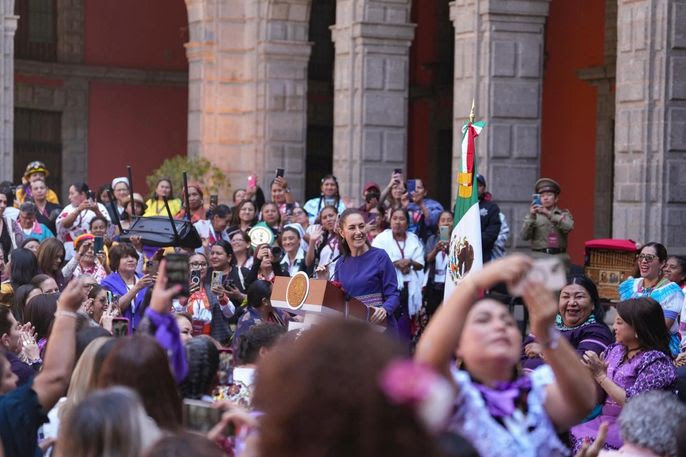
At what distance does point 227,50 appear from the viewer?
20.6m

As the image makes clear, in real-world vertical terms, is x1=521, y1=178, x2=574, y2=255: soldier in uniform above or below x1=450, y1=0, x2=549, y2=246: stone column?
below

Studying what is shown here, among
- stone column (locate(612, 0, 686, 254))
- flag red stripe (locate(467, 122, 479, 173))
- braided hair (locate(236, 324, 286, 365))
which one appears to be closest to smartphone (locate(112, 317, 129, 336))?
braided hair (locate(236, 324, 286, 365))

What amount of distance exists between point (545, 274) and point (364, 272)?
5.73 metres

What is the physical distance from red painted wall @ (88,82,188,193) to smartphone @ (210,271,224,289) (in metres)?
17.0

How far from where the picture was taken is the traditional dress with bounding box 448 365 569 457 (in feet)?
12.3

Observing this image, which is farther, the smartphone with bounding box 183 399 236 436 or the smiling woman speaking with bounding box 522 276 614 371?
the smiling woman speaking with bounding box 522 276 614 371

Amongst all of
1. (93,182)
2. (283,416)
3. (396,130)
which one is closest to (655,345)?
(283,416)

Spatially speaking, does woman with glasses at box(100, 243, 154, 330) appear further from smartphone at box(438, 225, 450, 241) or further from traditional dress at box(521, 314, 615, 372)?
smartphone at box(438, 225, 450, 241)

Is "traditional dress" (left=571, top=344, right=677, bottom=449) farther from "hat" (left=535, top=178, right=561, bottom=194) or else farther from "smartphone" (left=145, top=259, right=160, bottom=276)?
"hat" (left=535, top=178, right=561, bottom=194)

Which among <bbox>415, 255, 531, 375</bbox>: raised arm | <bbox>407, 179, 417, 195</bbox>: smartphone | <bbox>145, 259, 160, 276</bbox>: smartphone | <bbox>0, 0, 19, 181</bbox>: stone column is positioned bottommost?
<bbox>145, 259, 160, 276</bbox>: smartphone

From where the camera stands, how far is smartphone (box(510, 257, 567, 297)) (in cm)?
371

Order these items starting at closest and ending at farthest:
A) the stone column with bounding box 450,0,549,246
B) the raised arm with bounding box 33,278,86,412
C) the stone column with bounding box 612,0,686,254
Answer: the raised arm with bounding box 33,278,86,412 < the stone column with bounding box 612,0,686,254 < the stone column with bounding box 450,0,549,246

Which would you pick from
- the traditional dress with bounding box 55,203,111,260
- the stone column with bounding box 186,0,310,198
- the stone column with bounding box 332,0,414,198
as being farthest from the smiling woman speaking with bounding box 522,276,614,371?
the stone column with bounding box 186,0,310,198

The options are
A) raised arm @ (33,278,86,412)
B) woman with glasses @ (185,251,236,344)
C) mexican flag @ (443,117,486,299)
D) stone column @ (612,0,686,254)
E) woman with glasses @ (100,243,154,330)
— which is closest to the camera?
raised arm @ (33,278,86,412)
